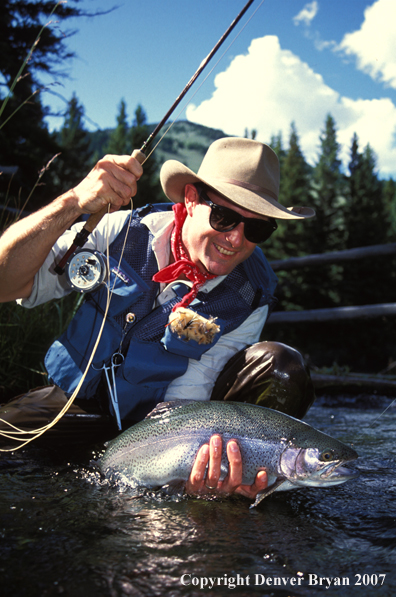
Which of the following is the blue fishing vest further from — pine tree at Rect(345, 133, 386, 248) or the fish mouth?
pine tree at Rect(345, 133, 386, 248)

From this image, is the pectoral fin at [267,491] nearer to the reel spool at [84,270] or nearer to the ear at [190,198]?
A: the reel spool at [84,270]

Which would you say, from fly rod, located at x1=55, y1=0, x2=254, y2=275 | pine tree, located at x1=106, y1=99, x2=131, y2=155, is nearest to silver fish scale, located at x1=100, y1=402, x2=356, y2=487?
fly rod, located at x1=55, y1=0, x2=254, y2=275

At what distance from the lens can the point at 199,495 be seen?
2.22 m

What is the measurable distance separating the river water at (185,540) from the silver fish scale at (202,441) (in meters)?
0.12

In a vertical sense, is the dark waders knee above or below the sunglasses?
below

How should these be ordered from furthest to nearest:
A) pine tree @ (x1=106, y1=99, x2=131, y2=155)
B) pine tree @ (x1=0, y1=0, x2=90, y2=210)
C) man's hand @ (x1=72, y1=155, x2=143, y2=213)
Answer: pine tree @ (x1=106, y1=99, x2=131, y2=155)
pine tree @ (x1=0, y1=0, x2=90, y2=210)
man's hand @ (x1=72, y1=155, x2=143, y2=213)

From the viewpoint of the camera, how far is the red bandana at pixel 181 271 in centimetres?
289

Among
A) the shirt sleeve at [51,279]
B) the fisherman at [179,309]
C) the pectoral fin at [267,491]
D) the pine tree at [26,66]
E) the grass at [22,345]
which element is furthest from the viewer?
the pine tree at [26,66]

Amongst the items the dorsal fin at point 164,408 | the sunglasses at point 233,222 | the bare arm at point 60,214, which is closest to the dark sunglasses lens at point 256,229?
the sunglasses at point 233,222

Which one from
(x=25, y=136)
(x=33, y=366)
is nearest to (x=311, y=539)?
(x=33, y=366)

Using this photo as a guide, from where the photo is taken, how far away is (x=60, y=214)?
2268 millimetres

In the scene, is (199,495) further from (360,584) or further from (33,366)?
(33,366)

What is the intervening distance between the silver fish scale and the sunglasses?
3.44 feet

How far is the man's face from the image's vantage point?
286cm
